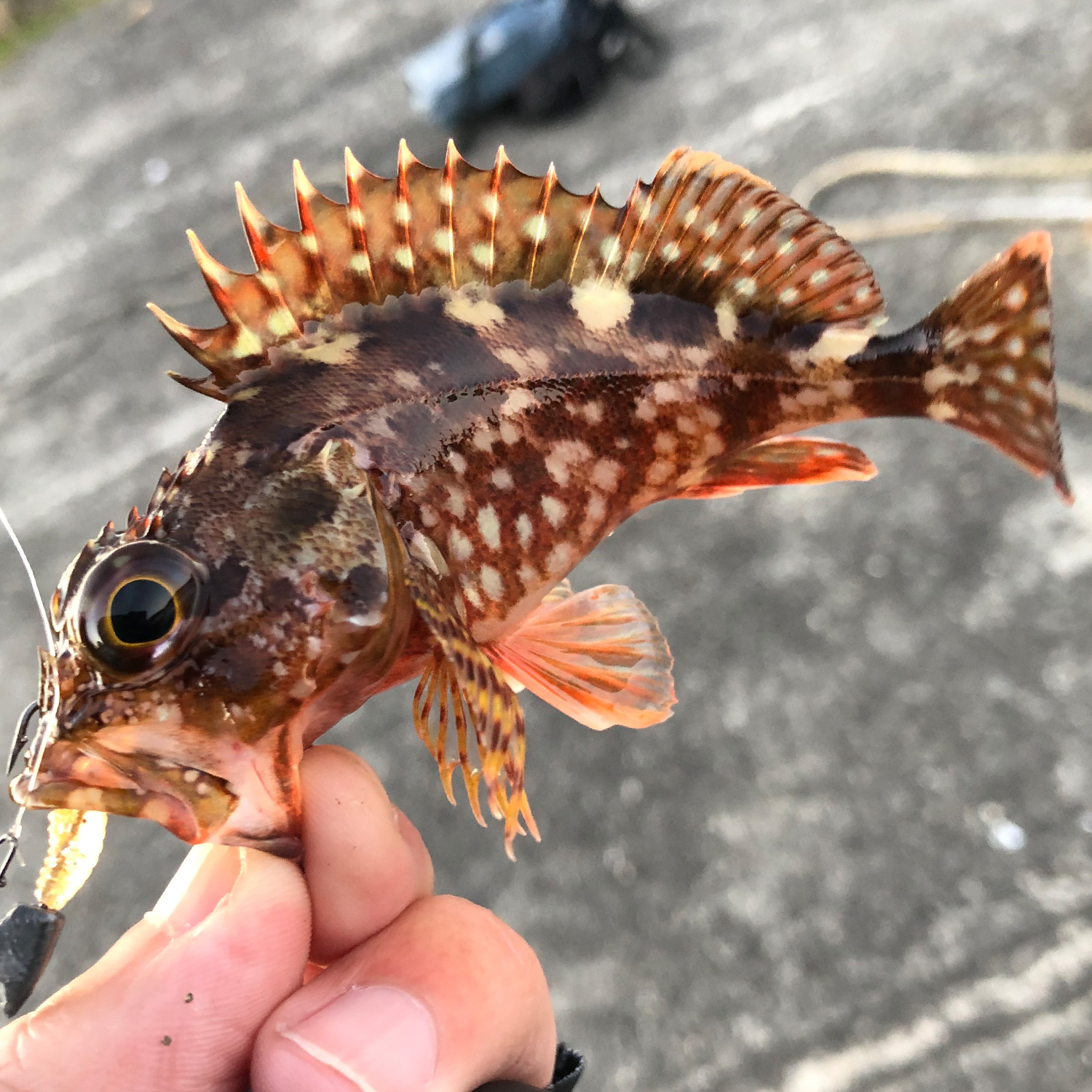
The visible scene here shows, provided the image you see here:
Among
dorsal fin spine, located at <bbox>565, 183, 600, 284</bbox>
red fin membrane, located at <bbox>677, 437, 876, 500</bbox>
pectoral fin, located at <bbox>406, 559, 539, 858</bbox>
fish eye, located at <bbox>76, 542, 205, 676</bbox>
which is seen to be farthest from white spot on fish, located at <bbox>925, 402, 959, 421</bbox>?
fish eye, located at <bbox>76, 542, 205, 676</bbox>

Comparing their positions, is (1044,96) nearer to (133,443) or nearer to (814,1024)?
(814,1024)

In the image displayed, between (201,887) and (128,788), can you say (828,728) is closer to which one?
(201,887)

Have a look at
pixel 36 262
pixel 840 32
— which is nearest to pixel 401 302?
pixel 840 32

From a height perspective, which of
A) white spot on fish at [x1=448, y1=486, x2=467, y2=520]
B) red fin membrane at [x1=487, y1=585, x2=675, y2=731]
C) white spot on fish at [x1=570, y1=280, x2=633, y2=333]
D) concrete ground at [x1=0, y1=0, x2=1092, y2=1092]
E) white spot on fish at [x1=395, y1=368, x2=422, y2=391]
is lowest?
concrete ground at [x1=0, y1=0, x2=1092, y2=1092]

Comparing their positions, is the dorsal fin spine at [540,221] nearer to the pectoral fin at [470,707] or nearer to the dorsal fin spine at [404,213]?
the dorsal fin spine at [404,213]

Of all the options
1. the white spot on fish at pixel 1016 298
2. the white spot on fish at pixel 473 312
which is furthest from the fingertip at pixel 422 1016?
the white spot on fish at pixel 1016 298

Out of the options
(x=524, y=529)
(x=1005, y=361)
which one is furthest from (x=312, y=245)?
(x=1005, y=361)

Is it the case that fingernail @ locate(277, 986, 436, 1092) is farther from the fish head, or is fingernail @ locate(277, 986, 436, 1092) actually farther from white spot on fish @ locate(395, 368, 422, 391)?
white spot on fish @ locate(395, 368, 422, 391)
